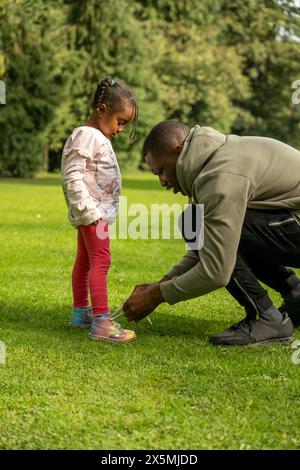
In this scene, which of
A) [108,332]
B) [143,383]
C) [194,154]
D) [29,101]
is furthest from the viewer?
[29,101]

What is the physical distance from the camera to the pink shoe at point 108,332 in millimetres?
4418

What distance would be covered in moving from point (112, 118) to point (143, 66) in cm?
2557

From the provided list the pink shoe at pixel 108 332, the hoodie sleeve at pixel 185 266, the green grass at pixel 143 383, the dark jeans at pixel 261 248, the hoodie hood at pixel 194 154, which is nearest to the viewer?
the green grass at pixel 143 383

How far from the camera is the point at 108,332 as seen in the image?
4.46m

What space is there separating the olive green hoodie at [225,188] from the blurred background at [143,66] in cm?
1188

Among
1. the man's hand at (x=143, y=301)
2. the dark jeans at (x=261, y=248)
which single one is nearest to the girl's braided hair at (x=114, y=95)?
the dark jeans at (x=261, y=248)

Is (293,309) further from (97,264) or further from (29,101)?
(29,101)

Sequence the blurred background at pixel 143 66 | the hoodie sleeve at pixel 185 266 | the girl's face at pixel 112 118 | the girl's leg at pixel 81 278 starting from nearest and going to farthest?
the hoodie sleeve at pixel 185 266
the girl's face at pixel 112 118
the girl's leg at pixel 81 278
the blurred background at pixel 143 66

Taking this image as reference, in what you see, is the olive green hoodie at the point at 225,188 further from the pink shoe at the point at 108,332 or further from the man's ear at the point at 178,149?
the pink shoe at the point at 108,332

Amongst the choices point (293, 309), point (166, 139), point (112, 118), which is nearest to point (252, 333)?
point (293, 309)

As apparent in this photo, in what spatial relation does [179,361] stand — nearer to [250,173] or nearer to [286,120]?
[250,173]

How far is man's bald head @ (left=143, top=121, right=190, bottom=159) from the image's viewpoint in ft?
13.3

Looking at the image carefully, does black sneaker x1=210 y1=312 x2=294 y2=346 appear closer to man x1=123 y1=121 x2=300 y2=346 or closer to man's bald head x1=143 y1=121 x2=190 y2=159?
man x1=123 y1=121 x2=300 y2=346

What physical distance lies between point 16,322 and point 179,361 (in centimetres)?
136
